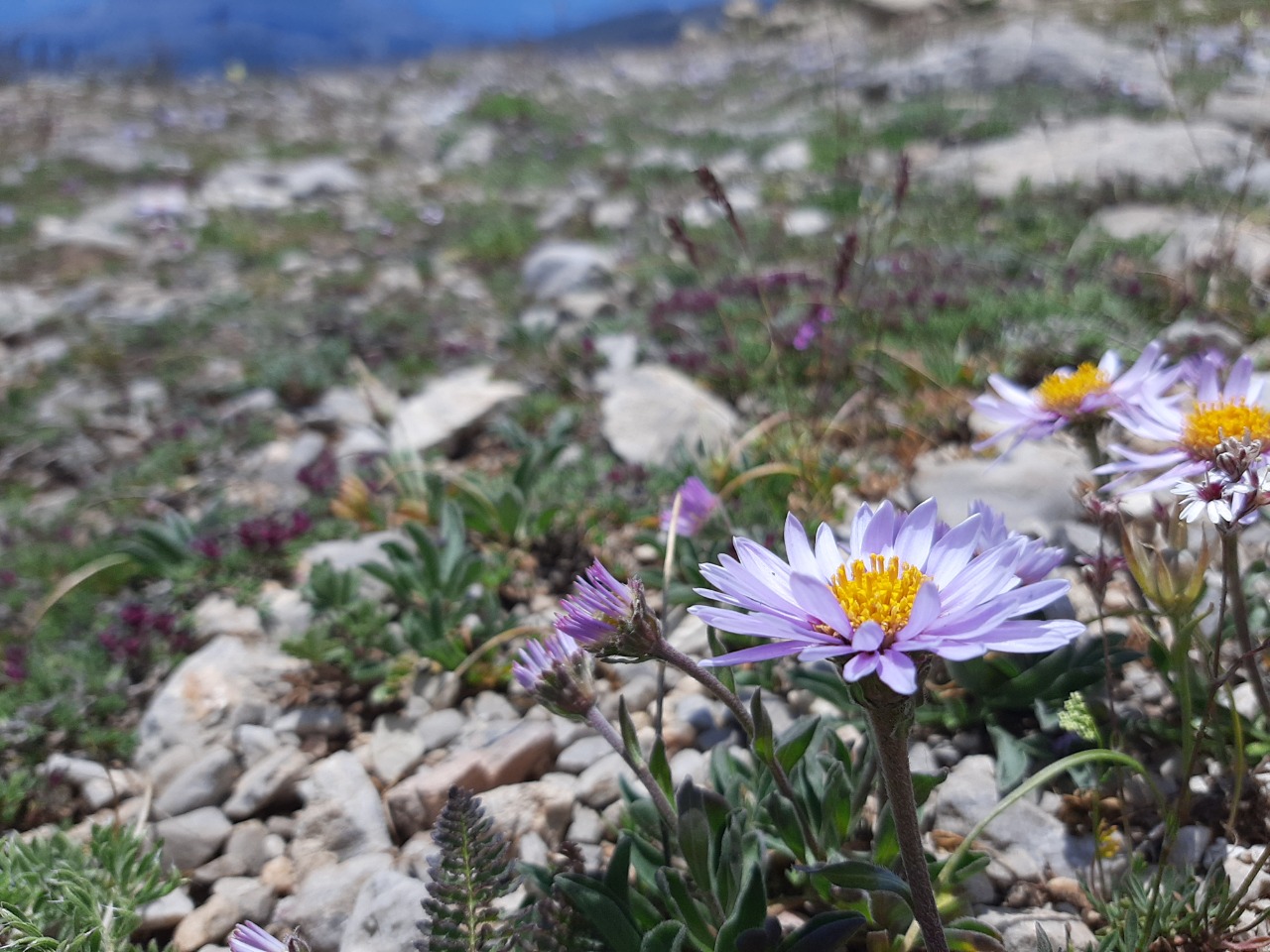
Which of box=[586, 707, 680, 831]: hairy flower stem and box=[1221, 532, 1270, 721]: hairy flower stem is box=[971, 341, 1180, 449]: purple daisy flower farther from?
box=[586, 707, 680, 831]: hairy flower stem

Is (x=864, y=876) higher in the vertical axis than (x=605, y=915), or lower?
higher

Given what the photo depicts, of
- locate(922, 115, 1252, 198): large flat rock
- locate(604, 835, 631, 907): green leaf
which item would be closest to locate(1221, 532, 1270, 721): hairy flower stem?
locate(604, 835, 631, 907): green leaf

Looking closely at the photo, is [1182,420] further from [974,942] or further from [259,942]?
[259,942]

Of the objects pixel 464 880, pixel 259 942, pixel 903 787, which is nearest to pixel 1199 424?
pixel 903 787

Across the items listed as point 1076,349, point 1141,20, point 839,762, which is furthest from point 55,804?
point 1141,20

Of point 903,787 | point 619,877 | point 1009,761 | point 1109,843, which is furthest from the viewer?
point 1009,761

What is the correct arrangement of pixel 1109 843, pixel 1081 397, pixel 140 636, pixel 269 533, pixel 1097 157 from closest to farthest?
pixel 1109 843
pixel 1081 397
pixel 140 636
pixel 269 533
pixel 1097 157
